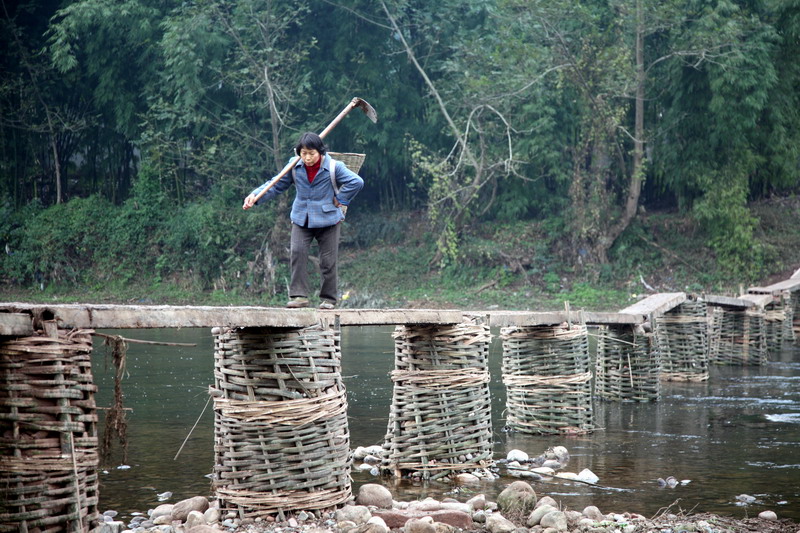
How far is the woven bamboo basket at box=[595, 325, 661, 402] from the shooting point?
42.1 ft

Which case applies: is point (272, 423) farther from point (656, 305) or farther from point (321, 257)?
point (656, 305)

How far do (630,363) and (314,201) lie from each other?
708 cm

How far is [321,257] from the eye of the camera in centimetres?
759

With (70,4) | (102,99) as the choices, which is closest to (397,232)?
(102,99)

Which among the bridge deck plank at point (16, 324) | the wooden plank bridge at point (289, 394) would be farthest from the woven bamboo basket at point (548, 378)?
the bridge deck plank at point (16, 324)

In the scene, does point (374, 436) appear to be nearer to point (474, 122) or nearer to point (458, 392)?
→ point (458, 392)

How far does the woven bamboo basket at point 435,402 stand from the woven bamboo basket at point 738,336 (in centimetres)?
1086

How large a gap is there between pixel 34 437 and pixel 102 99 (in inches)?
930

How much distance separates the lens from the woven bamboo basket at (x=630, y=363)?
42.1ft

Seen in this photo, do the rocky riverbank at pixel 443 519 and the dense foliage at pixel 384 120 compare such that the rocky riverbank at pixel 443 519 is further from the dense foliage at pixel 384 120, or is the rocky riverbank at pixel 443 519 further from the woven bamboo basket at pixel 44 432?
the dense foliage at pixel 384 120

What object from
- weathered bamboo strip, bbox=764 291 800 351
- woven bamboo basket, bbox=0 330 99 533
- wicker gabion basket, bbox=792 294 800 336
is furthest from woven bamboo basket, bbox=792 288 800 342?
woven bamboo basket, bbox=0 330 99 533

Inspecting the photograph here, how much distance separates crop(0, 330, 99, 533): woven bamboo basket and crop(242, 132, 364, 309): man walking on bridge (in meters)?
2.27

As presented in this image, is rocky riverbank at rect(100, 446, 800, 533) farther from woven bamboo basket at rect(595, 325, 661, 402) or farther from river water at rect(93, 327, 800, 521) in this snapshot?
woven bamboo basket at rect(595, 325, 661, 402)

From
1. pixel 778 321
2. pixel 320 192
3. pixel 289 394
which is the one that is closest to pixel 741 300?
pixel 778 321
